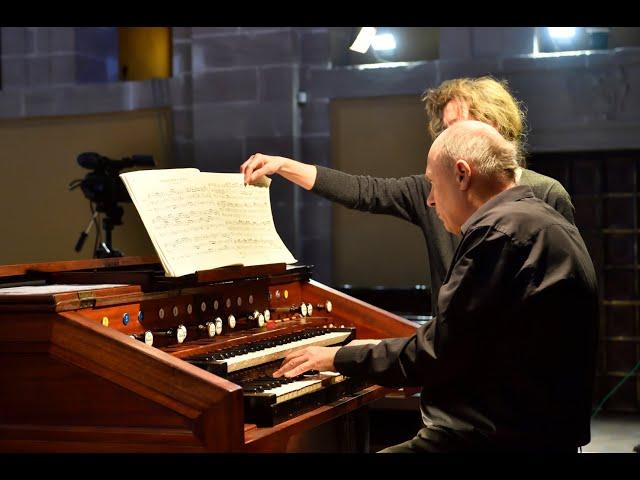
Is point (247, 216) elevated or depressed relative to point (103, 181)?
depressed

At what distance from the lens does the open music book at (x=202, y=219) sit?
2816 mm

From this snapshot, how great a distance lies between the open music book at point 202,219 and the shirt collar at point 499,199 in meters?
0.90

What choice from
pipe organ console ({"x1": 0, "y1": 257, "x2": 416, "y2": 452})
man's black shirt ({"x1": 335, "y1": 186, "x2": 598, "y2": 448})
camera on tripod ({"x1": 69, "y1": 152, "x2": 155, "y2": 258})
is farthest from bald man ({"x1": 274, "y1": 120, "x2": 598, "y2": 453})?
camera on tripod ({"x1": 69, "y1": 152, "x2": 155, "y2": 258})

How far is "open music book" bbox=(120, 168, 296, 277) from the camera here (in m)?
2.82

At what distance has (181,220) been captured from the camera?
9.61 feet

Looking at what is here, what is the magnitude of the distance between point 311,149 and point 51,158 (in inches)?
93.5

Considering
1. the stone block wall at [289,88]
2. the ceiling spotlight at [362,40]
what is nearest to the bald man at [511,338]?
the ceiling spotlight at [362,40]

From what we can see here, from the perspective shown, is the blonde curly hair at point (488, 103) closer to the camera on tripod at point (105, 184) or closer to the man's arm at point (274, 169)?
the man's arm at point (274, 169)

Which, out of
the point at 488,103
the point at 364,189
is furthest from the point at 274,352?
the point at 488,103

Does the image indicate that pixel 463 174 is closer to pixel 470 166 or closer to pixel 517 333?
pixel 470 166

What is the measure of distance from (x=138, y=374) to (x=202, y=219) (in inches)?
31.7

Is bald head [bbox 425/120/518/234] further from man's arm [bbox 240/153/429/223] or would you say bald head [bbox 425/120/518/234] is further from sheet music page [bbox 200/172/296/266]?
man's arm [bbox 240/153/429/223]

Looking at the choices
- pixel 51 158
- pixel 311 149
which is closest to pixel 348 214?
pixel 311 149
